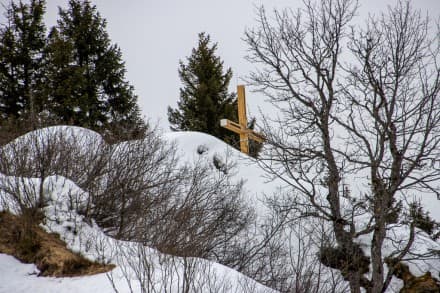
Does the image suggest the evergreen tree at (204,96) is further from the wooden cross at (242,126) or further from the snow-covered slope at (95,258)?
the snow-covered slope at (95,258)

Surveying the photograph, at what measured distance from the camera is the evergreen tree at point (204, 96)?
1970cm

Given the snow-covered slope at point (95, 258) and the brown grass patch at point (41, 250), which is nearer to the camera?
the snow-covered slope at point (95, 258)

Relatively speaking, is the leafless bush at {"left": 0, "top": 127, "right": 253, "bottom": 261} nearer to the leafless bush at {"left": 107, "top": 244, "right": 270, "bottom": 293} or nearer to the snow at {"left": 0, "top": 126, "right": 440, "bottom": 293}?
the snow at {"left": 0, "top": 126, "right": 440, "bottom": 293}

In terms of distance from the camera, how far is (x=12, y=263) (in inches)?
251

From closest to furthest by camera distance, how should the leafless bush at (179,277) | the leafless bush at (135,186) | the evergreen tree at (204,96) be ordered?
the leafless bush at (179,277) < the leafless bush at (135,186) < the evergreen tree at (204,96)

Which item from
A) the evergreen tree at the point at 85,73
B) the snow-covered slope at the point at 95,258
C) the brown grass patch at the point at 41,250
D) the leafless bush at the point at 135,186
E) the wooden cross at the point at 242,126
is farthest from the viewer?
the evergreen tree at the point at 85,73

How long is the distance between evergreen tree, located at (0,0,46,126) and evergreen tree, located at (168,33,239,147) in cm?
706

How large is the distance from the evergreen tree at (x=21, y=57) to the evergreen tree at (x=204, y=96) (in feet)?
23.2

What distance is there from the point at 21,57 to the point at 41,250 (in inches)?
574

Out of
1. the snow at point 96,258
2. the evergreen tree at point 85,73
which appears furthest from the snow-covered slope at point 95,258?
the evergreen tree at point 85,73

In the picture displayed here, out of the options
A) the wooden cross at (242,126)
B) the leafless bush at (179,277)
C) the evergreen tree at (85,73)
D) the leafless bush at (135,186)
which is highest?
the evergreen tree at (85,73)

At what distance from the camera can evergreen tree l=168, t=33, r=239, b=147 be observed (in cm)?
1970

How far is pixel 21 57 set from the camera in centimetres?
1803

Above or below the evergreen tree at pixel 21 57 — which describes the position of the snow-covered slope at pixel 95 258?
below
